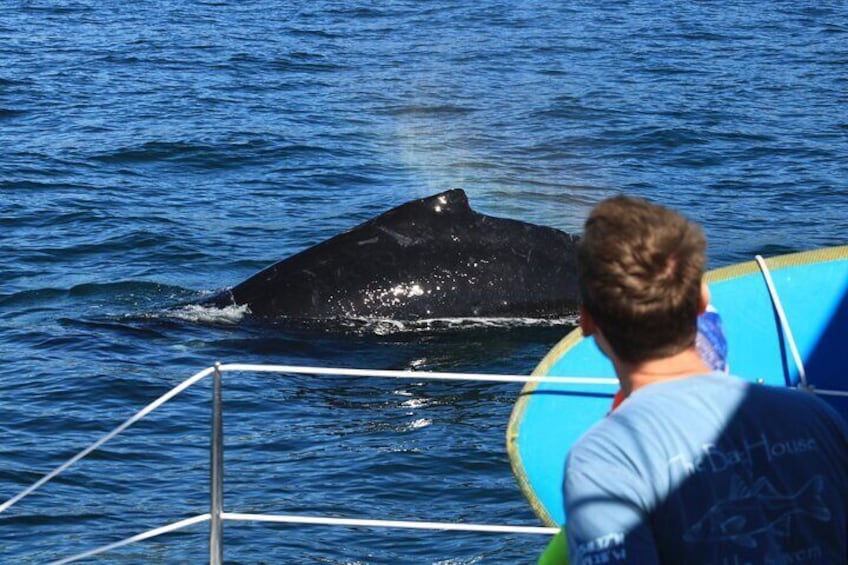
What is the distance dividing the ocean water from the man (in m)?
4.14

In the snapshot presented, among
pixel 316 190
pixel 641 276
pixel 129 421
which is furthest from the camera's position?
pixel 316 190

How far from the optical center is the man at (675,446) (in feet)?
8.92

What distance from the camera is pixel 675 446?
2.76 meters

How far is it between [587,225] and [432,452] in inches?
217

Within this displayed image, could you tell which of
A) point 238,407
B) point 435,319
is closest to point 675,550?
point 238,407

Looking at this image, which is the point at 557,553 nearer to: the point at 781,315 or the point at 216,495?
the point at 216,495

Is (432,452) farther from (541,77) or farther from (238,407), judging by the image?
(541,77)

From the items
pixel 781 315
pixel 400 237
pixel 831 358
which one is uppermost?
pixel 781 315

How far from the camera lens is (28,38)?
2709cm

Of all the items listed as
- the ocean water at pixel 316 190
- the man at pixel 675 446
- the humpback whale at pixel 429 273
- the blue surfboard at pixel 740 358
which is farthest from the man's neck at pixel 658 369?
the humpback whale at pixel 429 273

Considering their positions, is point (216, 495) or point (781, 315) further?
point (781, 315)

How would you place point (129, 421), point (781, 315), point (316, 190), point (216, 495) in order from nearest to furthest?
point (216, 495)
point (781, 315)
point (129, 421)
point (316, 190)

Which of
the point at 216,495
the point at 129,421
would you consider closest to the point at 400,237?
the point at 129,421

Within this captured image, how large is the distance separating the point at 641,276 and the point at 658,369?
0.68 feet
